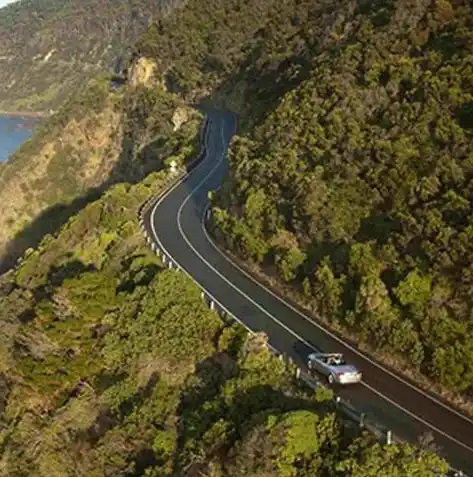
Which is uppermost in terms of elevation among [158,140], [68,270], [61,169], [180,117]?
[68,270]

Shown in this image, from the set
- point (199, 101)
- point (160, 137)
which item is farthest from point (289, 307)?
point (199, 101)

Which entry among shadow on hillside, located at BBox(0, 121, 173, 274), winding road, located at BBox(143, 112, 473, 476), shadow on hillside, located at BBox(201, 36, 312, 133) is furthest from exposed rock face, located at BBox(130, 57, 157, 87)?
winding road, located at BBox(143, 112, 473, 476)

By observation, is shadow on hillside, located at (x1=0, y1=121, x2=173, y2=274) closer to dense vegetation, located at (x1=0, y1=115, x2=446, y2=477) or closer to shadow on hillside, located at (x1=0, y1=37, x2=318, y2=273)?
shadow on hillside, located at (x1=0, y1=37, x2=318, y2=273)

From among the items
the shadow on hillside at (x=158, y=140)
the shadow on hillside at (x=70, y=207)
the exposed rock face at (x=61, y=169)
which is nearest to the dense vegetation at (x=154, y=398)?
the shadow on hillside at (x=158, y=140)

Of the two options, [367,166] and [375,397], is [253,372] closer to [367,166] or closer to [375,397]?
[375,397]

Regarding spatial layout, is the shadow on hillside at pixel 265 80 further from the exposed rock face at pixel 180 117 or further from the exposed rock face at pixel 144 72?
the exposed rock face at pixel 144 72

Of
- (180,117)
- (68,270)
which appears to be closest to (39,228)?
(180,117)

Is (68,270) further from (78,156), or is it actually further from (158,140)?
(78,156)
